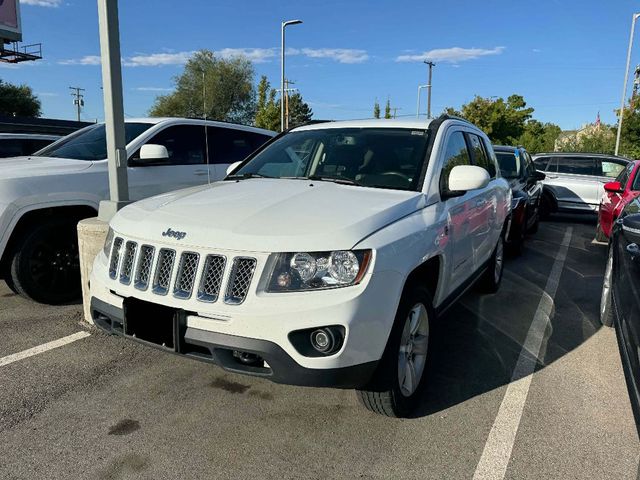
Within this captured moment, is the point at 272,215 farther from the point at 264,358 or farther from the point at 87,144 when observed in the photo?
the point at 87,144

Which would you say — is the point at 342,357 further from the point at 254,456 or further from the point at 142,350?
the point at 142,350

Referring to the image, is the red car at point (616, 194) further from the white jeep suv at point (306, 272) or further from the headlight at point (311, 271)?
the headlight at point (311, 271)

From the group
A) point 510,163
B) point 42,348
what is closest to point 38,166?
point 42,348

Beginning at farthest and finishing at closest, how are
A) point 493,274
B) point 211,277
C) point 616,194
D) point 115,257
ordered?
point 616,194 < point 493,274 < point 115,257 < point 211,277

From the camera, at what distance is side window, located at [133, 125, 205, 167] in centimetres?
576

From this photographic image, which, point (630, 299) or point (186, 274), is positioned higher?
point (186, 274)

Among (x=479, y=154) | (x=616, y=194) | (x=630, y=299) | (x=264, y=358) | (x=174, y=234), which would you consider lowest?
(x=264, y=358)

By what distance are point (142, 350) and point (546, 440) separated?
2.85 meters

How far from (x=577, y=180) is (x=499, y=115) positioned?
102ft

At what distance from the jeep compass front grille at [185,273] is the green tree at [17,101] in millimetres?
55095

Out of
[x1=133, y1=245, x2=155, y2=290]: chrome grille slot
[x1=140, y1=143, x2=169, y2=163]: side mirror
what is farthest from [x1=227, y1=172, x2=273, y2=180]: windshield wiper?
[x1=133, y1=245, x2=155, y2=290]: chrome grille slot

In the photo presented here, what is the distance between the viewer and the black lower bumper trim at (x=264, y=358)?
2424mm

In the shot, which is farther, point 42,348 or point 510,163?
point 510,163

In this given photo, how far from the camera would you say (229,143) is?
660 cm
